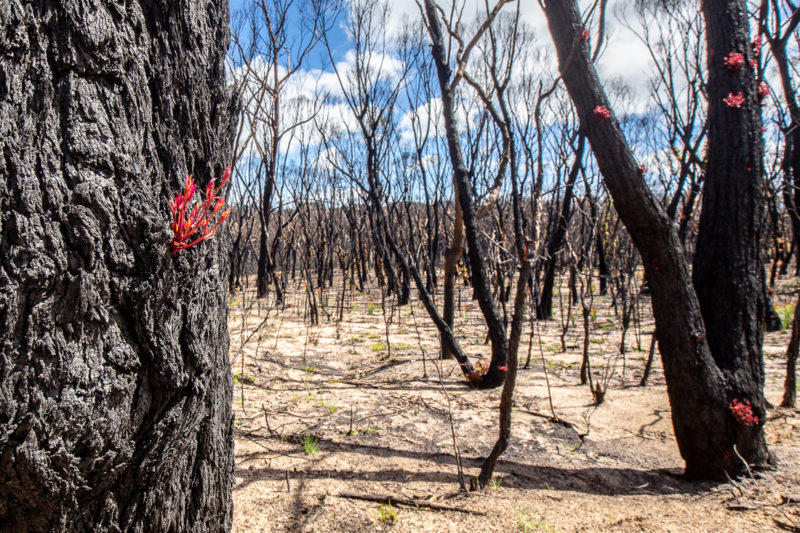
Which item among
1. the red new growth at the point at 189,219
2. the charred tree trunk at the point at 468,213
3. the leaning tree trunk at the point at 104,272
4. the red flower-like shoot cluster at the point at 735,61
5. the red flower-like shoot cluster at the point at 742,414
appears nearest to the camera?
the leaning tree trunk at the point at 104,272

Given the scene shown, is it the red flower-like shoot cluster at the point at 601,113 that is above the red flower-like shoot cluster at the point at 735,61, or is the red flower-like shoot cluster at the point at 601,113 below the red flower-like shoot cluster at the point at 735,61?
below

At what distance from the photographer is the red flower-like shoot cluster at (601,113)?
7.41 feet

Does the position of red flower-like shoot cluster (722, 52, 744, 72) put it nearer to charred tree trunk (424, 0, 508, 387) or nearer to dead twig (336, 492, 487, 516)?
charred tree trunk (424, 0, 508, 387)

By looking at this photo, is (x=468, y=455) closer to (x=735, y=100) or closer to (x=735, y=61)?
(x=735, y=100)

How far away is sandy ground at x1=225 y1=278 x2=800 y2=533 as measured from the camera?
1892 mm

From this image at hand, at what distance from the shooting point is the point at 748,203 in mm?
2246

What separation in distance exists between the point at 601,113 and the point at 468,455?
188 cm

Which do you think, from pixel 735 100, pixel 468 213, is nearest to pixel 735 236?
pixel 735 100

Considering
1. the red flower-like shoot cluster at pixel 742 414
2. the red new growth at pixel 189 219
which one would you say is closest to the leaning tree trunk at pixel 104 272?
the red new growth at pixel 189 219

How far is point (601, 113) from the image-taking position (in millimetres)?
2260

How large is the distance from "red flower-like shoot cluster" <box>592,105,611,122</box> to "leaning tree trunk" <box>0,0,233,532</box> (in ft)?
5.94

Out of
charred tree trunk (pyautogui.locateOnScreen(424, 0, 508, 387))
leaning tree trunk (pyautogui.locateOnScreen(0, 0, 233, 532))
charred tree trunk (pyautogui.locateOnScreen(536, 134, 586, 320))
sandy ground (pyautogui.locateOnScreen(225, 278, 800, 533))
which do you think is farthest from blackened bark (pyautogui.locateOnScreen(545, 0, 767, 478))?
charred tree trunk (pyautogui.locateOnScreen(536, 134, 586, 320))

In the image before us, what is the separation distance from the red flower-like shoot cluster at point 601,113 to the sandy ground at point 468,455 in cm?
147

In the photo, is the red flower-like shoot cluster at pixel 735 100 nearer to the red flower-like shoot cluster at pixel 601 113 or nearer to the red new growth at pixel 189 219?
the red flower-like shoot cluster at pixel 601 113
